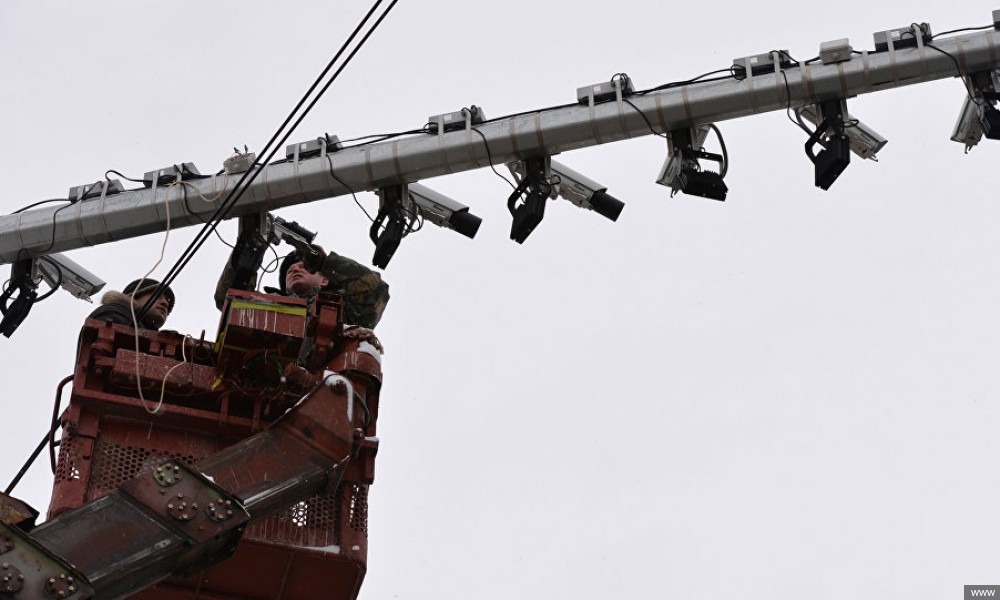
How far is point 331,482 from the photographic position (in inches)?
466

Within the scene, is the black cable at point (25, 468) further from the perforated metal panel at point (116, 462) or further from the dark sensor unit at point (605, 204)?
the dark sensor unit at point (605, 204)

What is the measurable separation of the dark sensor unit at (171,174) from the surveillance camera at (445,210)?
1604mm

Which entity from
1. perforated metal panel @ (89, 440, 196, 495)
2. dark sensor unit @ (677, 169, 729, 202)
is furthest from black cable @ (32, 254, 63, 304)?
dark sensor unit @ (677, 169, 729, 202)

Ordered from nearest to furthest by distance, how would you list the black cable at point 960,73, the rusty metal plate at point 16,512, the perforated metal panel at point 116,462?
the rusty metal plate at point 16,512 → the perforated metal panel at point 116,462 → the black cable at point 960,73

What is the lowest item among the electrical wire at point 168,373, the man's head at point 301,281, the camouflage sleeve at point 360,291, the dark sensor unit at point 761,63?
the electrical wire at point 168,373

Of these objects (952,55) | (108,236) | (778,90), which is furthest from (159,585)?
(952,55)

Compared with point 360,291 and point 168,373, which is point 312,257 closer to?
point 360,291

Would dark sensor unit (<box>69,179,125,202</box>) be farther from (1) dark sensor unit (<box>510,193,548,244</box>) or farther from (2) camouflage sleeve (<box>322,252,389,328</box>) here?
(1) dark sensor unit (<box>510,193,548,244</box>)

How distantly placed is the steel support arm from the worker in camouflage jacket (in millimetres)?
478

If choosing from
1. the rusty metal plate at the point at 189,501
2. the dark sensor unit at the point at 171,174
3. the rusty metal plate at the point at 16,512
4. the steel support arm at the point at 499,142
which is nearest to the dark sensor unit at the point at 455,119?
the steel support arm at the point at 499,142

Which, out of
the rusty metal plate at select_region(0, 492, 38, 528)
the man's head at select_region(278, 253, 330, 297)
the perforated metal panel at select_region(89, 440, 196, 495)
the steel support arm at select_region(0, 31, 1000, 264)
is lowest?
the rusty metal plate at select_region(0, 492, 38, 528)

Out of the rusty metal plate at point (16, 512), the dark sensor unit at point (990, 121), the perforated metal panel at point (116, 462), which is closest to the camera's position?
the rusty metal plate at point (16, 512)

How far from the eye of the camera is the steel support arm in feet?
42.3

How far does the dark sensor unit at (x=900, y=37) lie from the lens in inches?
506
